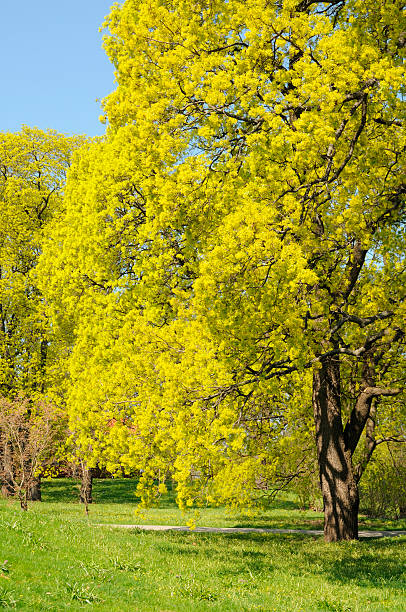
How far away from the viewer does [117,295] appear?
1530 centimetres

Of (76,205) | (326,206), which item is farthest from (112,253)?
(326,206)

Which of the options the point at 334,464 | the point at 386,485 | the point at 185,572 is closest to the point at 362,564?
the point at 334,464

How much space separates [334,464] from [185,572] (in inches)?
196

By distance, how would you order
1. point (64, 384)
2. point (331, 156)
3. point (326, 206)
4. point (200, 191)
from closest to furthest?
point (331, 156) < point (326, 206) < point (200, 191) < point (64, 384)

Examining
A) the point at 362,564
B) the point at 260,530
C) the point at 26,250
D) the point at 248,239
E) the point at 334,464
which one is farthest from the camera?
the point at 26,250

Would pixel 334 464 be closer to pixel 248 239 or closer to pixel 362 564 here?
pixel 362 564

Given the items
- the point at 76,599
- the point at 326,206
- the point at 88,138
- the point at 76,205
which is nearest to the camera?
the point at 76,599

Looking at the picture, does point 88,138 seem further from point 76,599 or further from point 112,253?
point 76,599

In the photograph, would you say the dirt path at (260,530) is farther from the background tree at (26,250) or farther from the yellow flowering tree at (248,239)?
the background tree at (26,250)

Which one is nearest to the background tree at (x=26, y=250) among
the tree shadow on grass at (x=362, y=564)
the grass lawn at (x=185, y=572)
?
the grass lawn at (x=185, y=572)

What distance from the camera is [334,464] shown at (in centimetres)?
1322

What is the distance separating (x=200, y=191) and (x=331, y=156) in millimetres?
2534

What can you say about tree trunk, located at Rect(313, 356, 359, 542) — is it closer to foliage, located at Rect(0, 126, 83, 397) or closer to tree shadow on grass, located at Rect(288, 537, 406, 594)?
tree shadow on grass, located at Rect(288, 537, 406, 594)

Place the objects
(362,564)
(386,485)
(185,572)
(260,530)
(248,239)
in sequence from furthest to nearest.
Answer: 1. (386,485)
2. (260,530)
3. (362,564)
4. (185,572)
5. (248,239)
